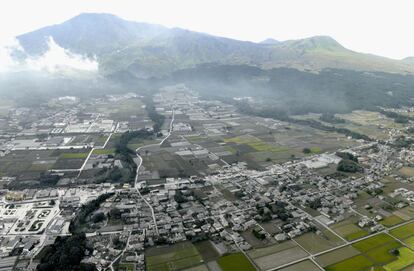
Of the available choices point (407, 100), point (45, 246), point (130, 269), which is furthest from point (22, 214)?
point (407, 100)

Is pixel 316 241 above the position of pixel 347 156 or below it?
above

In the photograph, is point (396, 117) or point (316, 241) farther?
point (396, 117)

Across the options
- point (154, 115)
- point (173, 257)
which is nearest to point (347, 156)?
point (173, 257)

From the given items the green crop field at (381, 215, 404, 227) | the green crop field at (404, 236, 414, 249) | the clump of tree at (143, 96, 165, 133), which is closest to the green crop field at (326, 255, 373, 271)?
the green crop field at (404, 236, 414, 249)

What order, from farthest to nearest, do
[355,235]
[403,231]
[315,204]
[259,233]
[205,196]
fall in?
[205,196]
[315,204]
[403,231]
[355,235]
[259,233]

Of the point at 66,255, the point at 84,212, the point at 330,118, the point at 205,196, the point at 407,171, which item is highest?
the point at 66,255

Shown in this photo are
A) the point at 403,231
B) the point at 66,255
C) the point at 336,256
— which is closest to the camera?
the point at 66,255

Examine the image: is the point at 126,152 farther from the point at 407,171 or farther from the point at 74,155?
the point at 407,171

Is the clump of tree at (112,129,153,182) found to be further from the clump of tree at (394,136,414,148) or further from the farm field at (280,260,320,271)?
the clump of tree at (394,136,414,148)
